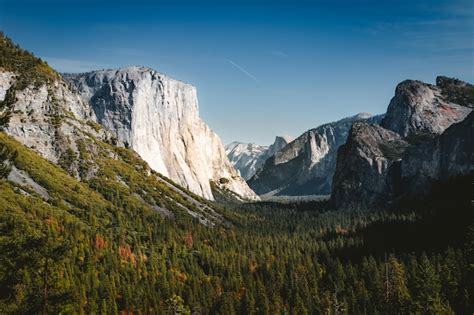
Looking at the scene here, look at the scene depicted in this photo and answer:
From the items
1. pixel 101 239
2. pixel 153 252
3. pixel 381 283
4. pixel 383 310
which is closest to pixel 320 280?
pixel 381 283

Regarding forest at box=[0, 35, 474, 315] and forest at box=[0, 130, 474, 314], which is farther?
forest at box=[0, 35, 474, 315]

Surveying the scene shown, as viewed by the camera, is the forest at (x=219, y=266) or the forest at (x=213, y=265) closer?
the forest at (x=219, y=266)

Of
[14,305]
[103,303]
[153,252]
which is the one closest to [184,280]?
[153,252]

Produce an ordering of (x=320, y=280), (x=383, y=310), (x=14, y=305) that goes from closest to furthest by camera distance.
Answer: (x=14, y=305) < (x=383, y=310) < (x=320, y=280)

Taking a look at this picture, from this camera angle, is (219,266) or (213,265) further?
(213,265)

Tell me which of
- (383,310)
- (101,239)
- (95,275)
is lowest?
(383,310)

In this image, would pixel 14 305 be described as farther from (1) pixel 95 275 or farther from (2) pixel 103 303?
(1) pixel 95 275

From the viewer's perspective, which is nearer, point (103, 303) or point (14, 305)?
point (14, 305)

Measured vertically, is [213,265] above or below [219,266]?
above

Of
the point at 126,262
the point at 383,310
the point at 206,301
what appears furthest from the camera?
the point at 126,262

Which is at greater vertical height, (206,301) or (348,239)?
(348,239)
